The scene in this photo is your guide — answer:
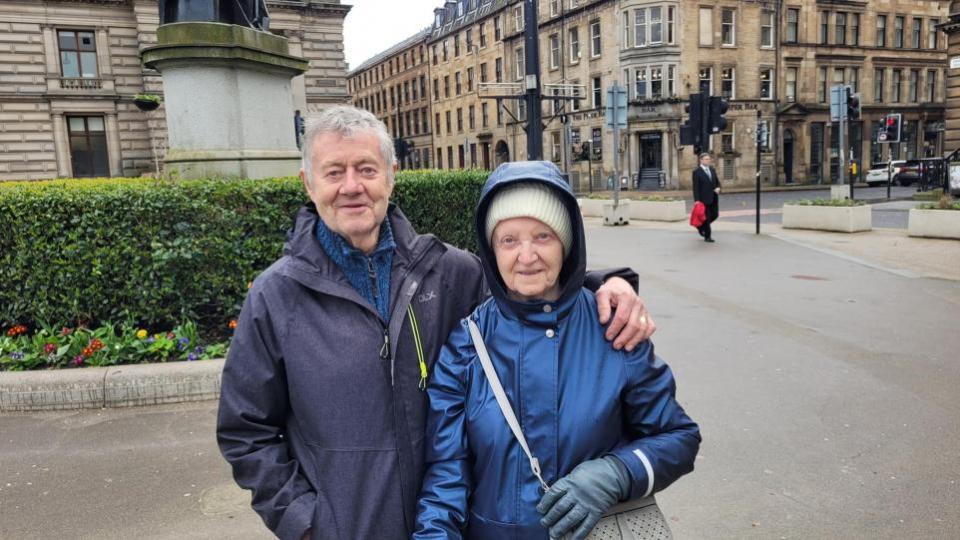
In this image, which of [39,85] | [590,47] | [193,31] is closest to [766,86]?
[590,47]

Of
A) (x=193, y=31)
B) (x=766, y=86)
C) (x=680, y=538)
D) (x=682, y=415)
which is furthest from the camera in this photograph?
(x=766, y=86)

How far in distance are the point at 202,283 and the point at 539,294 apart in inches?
Result: 188

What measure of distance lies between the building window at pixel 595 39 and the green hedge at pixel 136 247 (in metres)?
46.3

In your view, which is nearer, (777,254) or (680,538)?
(680,538)

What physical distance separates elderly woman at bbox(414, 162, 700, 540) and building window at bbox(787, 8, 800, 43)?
5385cm

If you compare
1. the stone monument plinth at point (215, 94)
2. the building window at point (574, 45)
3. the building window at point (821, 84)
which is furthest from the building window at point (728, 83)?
the stone monument plinth at point (215, 94)

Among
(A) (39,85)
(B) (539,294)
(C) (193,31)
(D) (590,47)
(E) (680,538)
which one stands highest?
(D) (590,47)

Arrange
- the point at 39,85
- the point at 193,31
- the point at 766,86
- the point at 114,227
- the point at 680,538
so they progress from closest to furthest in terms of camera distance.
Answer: the point at 680,538 → the point at 114,227 → the point at 193,31 → the point at 39,85 → the point at 766,86

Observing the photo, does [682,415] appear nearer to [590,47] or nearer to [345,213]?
[345,213]

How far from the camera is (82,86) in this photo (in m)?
35.1

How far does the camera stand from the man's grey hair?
7.13 feet

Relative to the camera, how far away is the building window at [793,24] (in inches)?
1905

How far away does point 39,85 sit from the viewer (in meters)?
34.4

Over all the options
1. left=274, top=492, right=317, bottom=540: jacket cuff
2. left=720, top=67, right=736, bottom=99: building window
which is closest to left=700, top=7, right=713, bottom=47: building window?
left=720, top=67, right=736, bottom=99: building window
